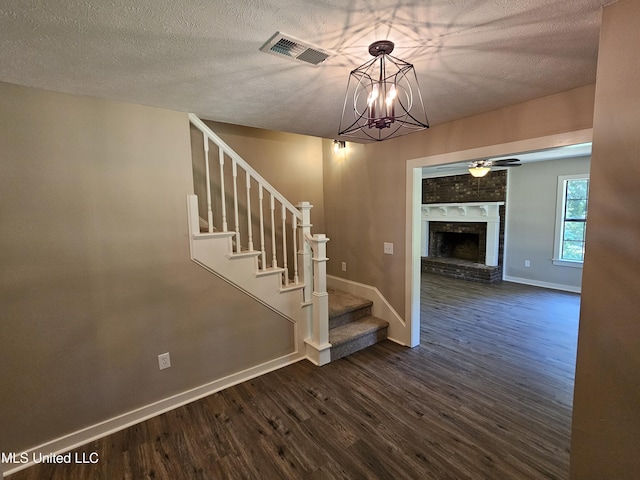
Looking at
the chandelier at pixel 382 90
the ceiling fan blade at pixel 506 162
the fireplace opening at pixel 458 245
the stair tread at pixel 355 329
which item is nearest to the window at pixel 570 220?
the ceiling fan blade at pixel 506 162

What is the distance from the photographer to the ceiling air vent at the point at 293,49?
134 centimetres

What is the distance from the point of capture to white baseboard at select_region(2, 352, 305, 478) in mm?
1878

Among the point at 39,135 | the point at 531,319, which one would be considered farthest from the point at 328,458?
the point at 531,319

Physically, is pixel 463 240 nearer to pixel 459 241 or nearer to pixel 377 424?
pixel 459 241

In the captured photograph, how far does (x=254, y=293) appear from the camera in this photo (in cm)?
263

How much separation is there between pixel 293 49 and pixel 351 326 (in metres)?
2.73

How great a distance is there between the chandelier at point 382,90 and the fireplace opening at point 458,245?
510 centimetres

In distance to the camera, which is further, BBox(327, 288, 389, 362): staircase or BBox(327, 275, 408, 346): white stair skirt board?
BBox(327, 275, 408, 346): white stair skirt board

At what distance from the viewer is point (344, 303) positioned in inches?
137

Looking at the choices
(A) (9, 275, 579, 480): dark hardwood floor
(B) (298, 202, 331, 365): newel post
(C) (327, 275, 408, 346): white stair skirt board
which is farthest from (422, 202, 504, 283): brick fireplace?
(B) (298, 202, 331, 365): newel post

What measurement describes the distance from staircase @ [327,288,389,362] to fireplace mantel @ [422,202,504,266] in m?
3.84

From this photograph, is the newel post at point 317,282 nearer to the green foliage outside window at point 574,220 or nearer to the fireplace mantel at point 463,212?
the fireplace mantel at point 463,212

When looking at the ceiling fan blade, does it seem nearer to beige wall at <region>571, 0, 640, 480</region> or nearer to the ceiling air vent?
beige wall at <region>571, 0, 640, 480</region>

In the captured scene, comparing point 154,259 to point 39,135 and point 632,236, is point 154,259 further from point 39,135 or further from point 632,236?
point 632,236
